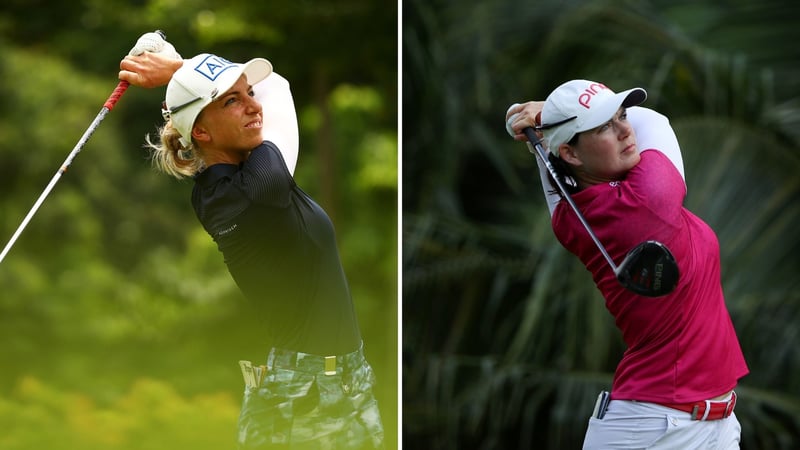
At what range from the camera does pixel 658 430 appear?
2.09m

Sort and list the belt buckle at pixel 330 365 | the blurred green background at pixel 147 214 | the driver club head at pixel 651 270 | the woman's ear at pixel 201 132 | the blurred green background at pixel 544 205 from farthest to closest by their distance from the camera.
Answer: the blurred green background at pixel 147 214, the blurred green background at pixel 544 205, the belt buckle at pixel 330 365, the woman's ear at pixel 201 132, the driver club head at pixel 651 270

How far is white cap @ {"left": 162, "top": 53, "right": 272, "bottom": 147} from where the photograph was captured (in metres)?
2.26

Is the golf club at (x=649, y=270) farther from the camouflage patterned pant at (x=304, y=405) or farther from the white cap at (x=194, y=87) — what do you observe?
the white cap at (x=194, y=87)

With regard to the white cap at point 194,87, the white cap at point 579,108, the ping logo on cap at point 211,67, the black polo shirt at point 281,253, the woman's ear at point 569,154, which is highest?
the ping logo on cap at point 211,67

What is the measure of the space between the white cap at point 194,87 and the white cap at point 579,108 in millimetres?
663

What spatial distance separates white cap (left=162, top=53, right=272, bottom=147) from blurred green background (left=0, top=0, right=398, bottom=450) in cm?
202

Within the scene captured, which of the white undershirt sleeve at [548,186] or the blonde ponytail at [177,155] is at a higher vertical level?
the blonde ponytail at [177,155]

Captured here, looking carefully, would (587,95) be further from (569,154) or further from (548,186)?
(548,186)

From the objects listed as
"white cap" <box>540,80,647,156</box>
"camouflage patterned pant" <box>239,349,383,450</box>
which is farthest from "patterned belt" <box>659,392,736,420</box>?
"camouflage patterned pant" <box>239,349,383,450</box>

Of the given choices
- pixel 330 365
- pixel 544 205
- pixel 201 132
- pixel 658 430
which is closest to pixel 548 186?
pixel 658 430

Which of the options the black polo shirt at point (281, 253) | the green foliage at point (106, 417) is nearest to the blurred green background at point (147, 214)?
the green foliage at point (106, 417)

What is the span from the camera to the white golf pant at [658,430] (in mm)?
2086

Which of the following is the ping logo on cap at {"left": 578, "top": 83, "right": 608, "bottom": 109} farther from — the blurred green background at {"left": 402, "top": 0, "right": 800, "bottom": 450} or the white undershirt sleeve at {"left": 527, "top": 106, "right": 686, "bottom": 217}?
the blurred green background at {"left": 402, "top": 0, "right": 800, "bottom": 450}

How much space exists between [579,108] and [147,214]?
3.26 m
